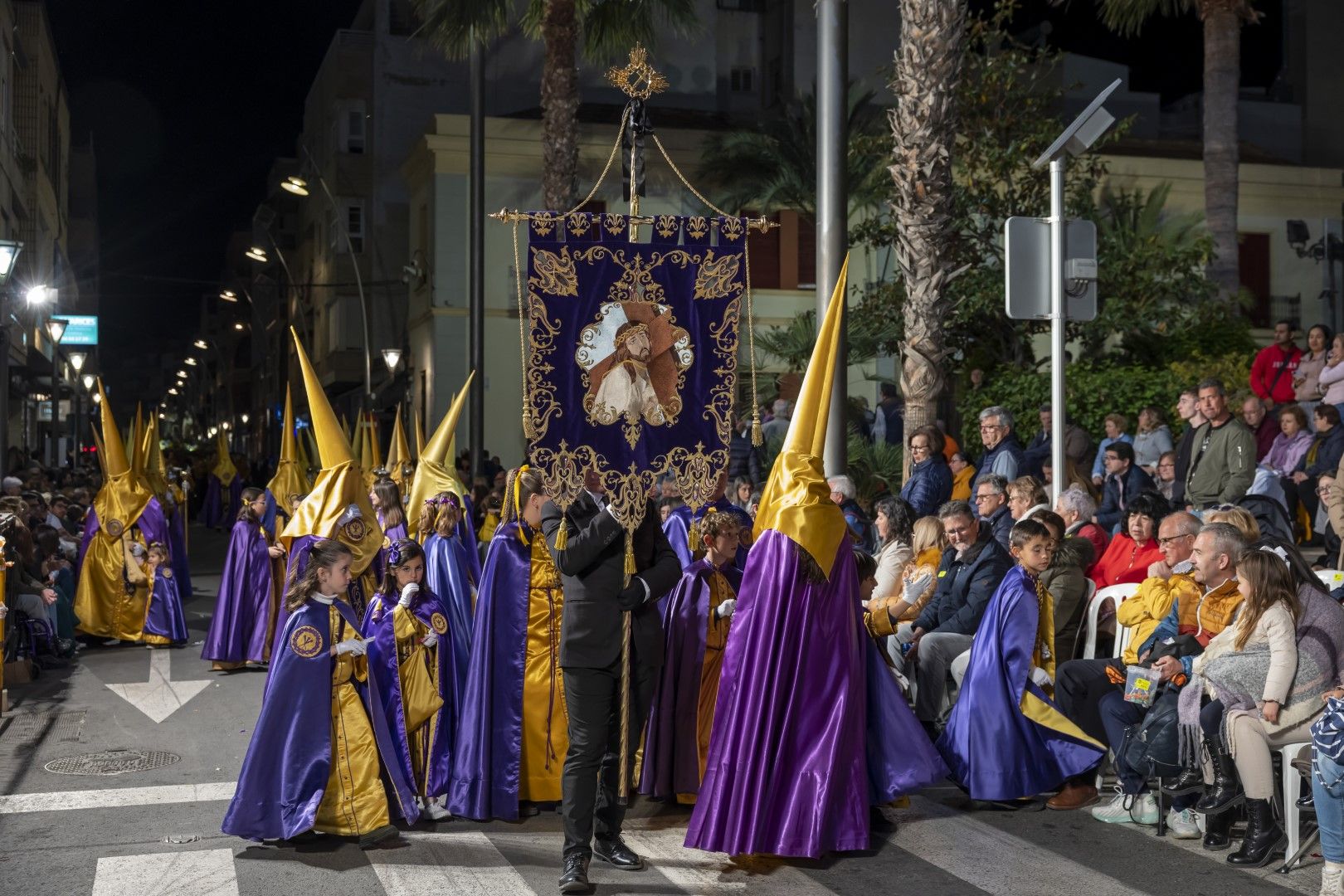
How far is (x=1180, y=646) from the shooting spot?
293 inches

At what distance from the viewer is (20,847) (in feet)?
23.6

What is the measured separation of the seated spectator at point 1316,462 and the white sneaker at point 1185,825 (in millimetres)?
6121

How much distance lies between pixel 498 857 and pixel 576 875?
2.72 ft


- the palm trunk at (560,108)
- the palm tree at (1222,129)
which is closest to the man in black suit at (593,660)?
the palm trunk at (560,108)

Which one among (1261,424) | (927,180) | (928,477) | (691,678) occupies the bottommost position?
(691,678)

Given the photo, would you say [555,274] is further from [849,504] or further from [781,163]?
[781,163]

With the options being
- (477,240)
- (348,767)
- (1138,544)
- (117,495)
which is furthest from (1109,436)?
(477,240)

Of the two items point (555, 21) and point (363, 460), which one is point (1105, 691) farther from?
point (555, 21)

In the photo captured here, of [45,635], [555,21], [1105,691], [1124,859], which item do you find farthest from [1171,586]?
[555,21]

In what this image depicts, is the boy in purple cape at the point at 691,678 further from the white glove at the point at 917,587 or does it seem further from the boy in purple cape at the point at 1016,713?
the white glove at the point at 917,587

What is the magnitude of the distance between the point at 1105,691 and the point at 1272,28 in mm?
38944

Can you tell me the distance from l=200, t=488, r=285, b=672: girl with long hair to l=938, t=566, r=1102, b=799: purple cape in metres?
7.44

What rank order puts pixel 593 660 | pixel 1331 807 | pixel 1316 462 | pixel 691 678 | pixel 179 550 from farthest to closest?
pixel 179 550, pixel 1316 462, pixel 691 678, pixel 593 660, pixel 1331 807

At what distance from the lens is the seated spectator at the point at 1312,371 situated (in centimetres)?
1503
